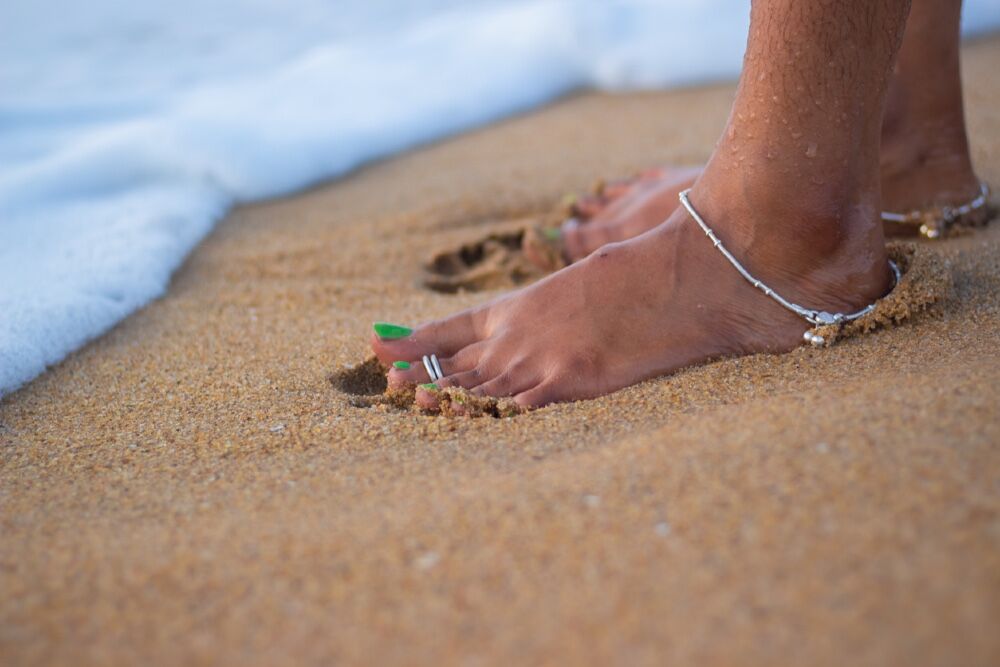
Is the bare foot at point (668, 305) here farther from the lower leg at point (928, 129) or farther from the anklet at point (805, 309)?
the lower leg at point (928, 129)

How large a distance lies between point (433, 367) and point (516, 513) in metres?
0.59

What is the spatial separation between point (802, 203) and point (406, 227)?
1.21 m

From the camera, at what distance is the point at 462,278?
202 cm

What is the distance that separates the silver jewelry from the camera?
1.44 meters

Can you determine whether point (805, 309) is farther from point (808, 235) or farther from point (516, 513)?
point (516, 513)

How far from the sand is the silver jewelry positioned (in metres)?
0.13

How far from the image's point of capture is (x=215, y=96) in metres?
3.64

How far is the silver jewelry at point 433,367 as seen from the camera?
1.44 meters

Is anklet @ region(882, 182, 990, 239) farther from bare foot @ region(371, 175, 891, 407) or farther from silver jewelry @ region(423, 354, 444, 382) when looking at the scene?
silver jewelry @ region(423, 354, 444, 382)

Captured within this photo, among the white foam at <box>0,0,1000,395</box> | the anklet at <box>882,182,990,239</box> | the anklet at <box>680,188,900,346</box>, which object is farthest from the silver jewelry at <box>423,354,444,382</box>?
the anklet at <box>882,182,990,239</box>

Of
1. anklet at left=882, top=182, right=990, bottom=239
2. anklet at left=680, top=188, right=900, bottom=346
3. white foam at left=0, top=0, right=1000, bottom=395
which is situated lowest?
anklet at left=882, top=182, right=990, bottom=239

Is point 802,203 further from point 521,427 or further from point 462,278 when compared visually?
point 462,278

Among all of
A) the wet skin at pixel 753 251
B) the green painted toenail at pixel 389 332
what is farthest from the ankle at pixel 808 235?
the green painted toenail at pixel 389 332

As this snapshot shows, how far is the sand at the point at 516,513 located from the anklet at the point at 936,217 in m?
0.14
